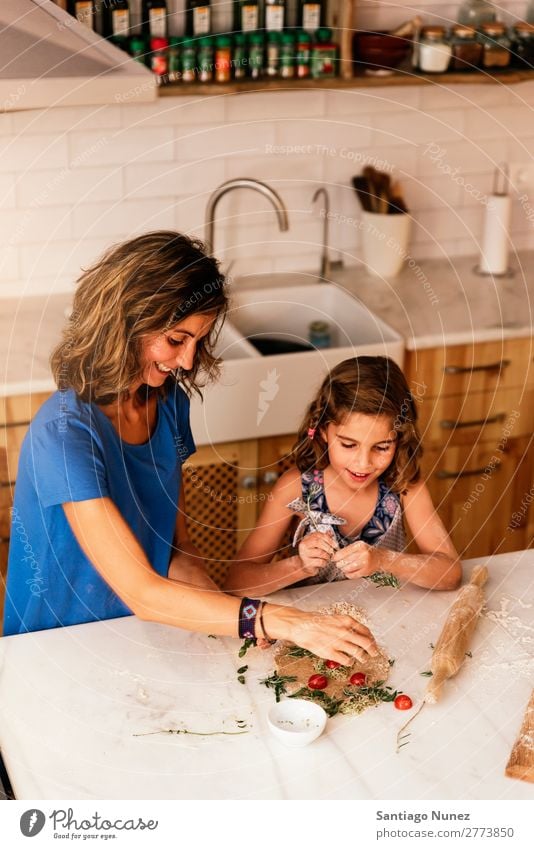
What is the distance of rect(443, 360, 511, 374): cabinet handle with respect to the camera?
2309 mm

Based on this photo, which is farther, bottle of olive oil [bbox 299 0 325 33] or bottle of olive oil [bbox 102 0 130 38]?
bottle of olive oil [bbox 299 0 325 33]

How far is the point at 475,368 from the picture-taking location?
2326mm

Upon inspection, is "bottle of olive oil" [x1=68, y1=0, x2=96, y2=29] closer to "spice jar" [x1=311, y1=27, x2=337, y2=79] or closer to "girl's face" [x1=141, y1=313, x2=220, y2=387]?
"spice jar" [x1=311, y1=27, x2=337, y2=79]

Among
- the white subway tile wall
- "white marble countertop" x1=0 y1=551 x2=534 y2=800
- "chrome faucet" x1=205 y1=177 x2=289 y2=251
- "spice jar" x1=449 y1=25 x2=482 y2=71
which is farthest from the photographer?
"spice jar" x1=449 y1=25 x2=482 y2=71

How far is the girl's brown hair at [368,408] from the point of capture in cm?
162

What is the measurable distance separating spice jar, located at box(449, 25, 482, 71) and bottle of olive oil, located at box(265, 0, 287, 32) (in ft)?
1.40

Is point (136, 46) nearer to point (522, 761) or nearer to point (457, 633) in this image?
point (457, 633)

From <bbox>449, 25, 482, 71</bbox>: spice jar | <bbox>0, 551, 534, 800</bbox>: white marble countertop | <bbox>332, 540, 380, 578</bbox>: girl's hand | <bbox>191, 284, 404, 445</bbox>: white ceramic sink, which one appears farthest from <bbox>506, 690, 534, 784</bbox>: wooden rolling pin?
<bbox>449, 25, 482, 71</bbox>: spice jar

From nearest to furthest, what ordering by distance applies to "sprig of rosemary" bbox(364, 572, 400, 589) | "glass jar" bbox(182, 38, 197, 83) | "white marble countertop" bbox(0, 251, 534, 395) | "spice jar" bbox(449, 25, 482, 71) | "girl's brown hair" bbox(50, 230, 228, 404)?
"girl's brown hair" bbox(50, 230, 228, 404) → "sprig of rosemary" bbox(364, 572, 400, 589) → "white marble countertop" bbox(0, 251, 534, 395) → "glass jar" bbox(182, 38, 197, 83) → "spice jar" bbox(449, 25, 482, 71)

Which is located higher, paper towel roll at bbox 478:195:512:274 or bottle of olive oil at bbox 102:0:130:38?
bottle of olive oil at bbox 102:0:130:38

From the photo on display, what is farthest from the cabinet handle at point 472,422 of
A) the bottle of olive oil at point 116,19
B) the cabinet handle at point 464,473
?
the bottle of olive oil at point 116,19

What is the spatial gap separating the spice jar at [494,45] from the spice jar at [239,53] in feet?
1.94

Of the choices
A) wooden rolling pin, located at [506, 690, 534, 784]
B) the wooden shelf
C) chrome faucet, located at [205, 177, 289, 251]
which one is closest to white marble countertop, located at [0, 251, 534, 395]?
chrome faucet, located at [205, 177, 289, 251]

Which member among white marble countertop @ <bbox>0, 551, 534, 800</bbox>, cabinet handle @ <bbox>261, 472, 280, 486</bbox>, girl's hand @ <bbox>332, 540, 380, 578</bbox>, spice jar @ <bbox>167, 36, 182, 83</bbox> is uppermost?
spice jar @ <bbox>167, 36, 182, 83</bbox>
